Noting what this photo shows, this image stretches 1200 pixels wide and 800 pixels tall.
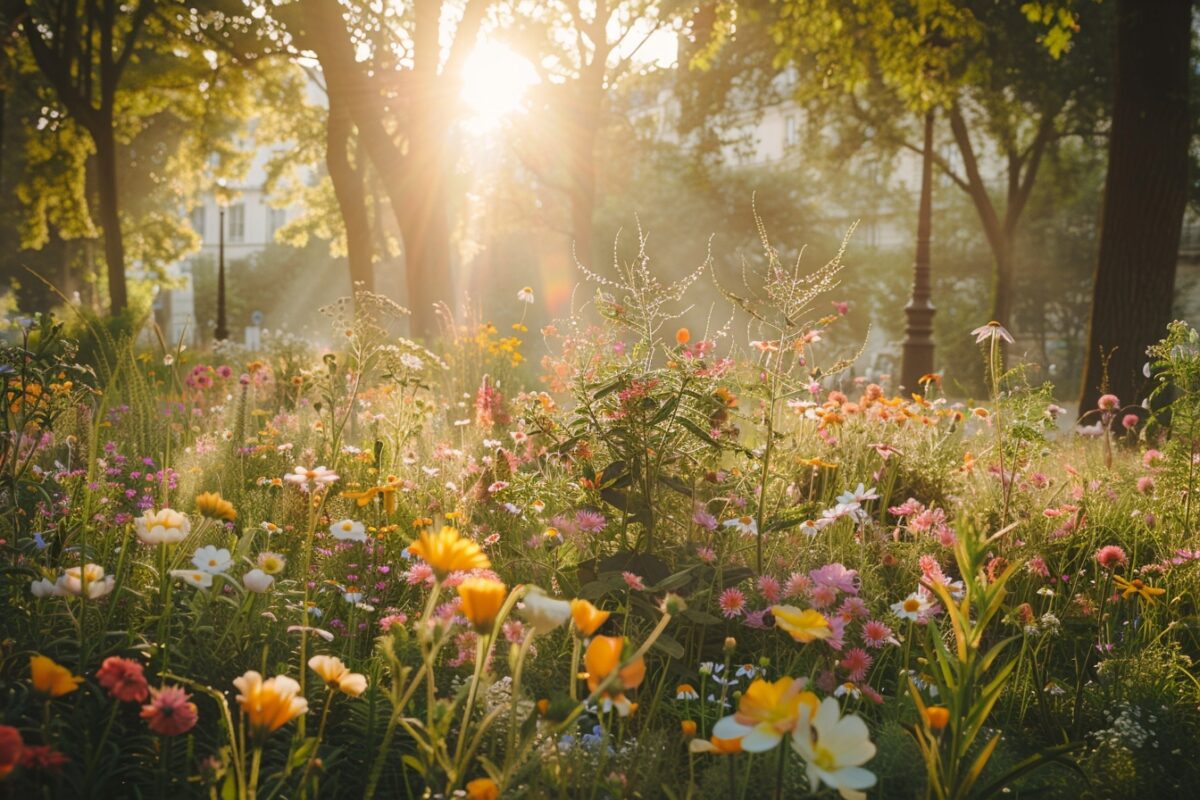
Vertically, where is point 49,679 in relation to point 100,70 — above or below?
below

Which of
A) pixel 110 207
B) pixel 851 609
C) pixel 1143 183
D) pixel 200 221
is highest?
pixel 200 221

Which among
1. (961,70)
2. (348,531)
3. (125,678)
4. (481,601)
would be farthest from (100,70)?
(481,601)

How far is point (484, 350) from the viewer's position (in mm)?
9172

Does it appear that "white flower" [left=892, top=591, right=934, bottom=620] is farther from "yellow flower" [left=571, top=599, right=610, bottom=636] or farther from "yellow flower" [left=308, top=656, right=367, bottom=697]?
"yellow flower" [left=308, top=656, right=367, bottom=697]

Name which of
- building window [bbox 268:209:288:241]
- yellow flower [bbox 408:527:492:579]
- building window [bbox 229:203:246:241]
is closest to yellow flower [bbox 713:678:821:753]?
yellow flower [bbox 408:527:492:579]

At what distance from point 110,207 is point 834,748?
16993 mm

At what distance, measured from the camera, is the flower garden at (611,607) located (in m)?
1.51

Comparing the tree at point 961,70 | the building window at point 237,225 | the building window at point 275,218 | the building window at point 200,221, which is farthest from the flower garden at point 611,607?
the building window at point 200,221

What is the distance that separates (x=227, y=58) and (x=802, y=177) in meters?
21.8

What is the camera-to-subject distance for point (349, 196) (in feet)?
45.4

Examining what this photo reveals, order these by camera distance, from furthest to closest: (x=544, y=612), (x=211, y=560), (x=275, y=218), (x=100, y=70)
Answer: (x=275, y=218)
(x=100, y=70)
(x=211, y=560)
(x=544, y=612)

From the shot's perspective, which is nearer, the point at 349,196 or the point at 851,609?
the point at 851,609

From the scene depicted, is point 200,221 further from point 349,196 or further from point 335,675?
point 335,675

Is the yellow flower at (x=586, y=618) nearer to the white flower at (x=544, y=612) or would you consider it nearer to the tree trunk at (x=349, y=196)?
the white flower at (x=544, y=612)
